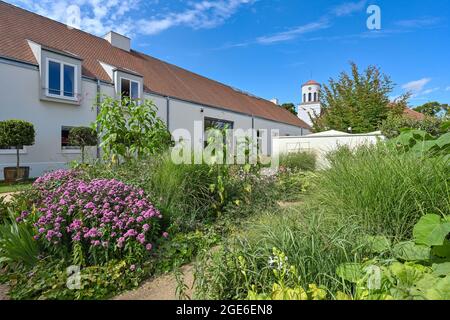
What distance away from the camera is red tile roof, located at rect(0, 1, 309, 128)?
36.6ft

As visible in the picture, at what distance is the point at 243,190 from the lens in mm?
4051

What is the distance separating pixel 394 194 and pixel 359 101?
628 inches

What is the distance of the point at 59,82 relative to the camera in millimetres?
11305

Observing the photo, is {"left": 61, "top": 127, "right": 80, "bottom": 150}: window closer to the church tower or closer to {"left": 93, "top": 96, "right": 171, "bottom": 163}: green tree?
{"left": 93, "top": 96, "right": 171, "bottom": 163}: green tree

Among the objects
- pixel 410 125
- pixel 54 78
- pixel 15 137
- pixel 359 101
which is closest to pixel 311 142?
pixel 410 125

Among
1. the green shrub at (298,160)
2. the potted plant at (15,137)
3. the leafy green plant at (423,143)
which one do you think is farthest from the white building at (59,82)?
the leafy green plant at (423,143)

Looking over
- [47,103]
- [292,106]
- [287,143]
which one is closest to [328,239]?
[287,143]

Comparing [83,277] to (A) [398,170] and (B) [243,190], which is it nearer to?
(B) [243,190]

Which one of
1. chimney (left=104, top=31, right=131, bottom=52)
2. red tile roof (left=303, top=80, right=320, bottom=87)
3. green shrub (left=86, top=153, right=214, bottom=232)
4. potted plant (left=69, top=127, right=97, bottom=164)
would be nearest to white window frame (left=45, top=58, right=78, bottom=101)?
potted plant (left=69, top=127, right=97, bottom=164)

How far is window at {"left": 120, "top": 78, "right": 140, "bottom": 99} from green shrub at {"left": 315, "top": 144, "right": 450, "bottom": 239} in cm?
1365

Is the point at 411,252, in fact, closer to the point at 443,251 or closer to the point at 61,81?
the point at 443,251

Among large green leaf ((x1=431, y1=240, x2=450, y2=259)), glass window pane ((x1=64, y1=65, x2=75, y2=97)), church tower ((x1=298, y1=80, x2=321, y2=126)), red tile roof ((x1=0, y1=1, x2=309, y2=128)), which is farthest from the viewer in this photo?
church tower ((x1=298, y1=80, x2=321, y2=126))

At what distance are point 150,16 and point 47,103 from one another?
886cm
